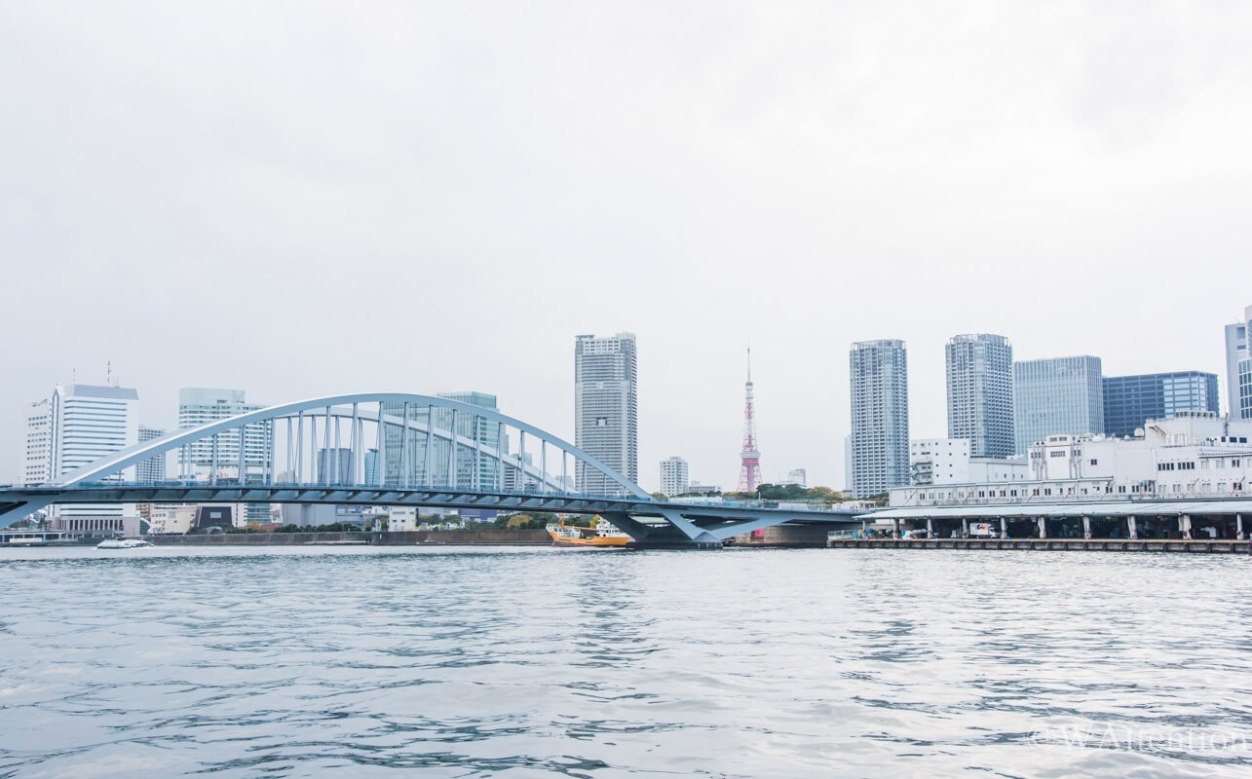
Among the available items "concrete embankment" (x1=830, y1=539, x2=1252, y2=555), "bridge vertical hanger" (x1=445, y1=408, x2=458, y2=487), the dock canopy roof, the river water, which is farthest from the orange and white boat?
the river water

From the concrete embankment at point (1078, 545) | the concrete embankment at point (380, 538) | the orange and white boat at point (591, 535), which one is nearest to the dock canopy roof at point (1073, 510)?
the concrete embankment at point (1078, 545)

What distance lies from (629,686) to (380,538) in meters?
159

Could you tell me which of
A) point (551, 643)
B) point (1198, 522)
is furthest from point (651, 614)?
point (1198, 522)

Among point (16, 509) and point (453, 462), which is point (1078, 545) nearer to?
point (453, 462)

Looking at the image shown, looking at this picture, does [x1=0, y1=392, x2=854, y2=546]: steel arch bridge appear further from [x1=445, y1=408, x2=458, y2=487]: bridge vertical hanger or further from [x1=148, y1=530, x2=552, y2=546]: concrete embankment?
[x1=148, y1=530, x2=552, y2=546]: concrete embankment

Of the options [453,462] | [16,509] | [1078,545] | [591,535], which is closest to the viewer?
[16,509]

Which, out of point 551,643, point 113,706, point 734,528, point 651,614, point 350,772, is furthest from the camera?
point 734,528

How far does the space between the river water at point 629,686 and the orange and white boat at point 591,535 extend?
306 ft

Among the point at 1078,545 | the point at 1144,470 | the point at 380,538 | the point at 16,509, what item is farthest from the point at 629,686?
the point at 380,538

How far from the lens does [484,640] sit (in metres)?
27.0

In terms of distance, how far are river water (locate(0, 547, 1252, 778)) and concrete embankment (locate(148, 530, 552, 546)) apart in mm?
121746

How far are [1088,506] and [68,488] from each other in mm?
87198

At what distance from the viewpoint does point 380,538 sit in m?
173

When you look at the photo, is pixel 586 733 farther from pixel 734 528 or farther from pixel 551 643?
pixel 734 528
